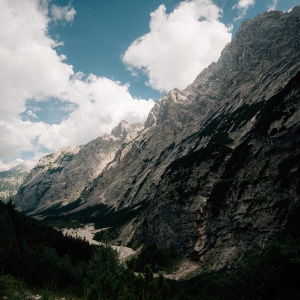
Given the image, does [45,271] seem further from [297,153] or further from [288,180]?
[297,153]

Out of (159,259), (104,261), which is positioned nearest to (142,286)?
(104,261)

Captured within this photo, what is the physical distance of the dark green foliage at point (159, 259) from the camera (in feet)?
276

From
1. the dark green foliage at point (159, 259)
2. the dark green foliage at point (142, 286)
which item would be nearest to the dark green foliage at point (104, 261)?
the dark green foliage at point (159, 259)

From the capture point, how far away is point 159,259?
88688mm

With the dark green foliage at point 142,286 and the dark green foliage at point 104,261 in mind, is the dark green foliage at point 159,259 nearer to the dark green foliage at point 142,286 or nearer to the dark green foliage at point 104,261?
the dark green foliage at point 104,261

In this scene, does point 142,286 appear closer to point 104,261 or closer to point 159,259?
point 104,261

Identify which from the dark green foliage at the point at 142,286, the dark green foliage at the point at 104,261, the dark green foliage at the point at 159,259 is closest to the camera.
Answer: the dark green foliage at the point at 142,286

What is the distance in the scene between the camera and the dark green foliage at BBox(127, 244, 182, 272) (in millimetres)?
84250

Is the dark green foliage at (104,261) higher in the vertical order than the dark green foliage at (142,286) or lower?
higher

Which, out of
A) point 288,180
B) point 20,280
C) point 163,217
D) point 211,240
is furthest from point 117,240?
point 20,280

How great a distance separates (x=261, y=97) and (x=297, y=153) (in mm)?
104966

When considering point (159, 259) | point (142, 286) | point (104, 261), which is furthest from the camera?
point (159, 259)

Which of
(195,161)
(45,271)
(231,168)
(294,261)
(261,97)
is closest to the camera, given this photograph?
(294,261)

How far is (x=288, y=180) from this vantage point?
7138 cm
